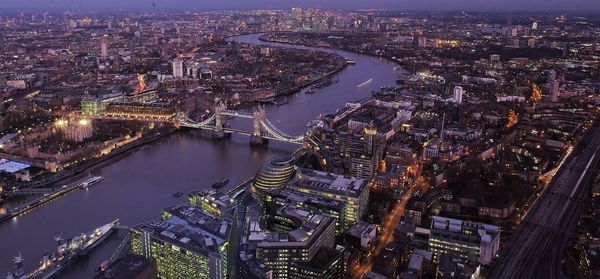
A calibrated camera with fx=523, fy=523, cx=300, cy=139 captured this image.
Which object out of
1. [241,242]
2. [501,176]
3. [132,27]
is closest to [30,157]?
[241,242]

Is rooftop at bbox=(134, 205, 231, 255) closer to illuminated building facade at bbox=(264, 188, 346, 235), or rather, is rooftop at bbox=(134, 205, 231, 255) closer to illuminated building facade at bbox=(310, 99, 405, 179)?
illuminated building facade at bbox=(264, 188, 346, 235)

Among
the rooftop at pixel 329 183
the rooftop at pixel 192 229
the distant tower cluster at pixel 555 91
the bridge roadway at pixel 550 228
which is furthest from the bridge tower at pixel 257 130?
the distant tower cluster at pixel 555 91

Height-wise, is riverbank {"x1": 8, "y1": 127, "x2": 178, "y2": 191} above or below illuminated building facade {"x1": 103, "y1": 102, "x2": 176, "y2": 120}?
below

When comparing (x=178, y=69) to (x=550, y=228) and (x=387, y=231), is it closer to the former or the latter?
(x=387, y=231)

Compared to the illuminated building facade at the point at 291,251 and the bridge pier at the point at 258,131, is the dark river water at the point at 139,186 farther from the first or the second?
the illuminated building facade at the point at 291,251

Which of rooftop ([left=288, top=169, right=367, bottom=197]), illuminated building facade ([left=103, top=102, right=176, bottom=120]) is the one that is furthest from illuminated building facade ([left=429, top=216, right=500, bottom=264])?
illuminated building facade ([left=103, top=102, right=176, bottom=120])

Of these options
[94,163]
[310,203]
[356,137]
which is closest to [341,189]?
[310,203]
